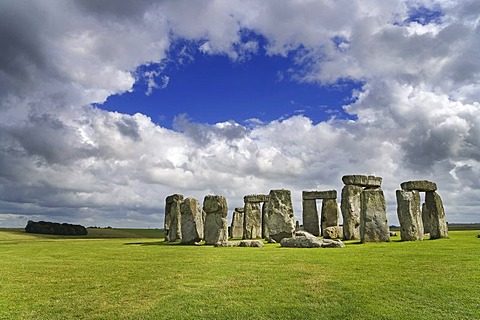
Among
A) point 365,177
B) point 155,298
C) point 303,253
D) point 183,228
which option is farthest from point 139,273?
point 365,177

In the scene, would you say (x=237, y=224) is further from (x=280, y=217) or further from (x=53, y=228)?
(x=53, y=228)

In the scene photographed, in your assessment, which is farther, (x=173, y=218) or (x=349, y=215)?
(x=173, y=218)

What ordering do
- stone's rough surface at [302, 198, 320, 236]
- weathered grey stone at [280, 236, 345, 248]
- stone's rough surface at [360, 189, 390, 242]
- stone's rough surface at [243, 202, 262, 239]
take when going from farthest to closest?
1. stone's rough surface at [243, 202, 262, 239]
2. stone's rough surface at [302, 198, 320, 236]
3. stone's rough surface at [360, 189, 390, 242]
4. weathered grey stone at [280, 236, 345, 248]

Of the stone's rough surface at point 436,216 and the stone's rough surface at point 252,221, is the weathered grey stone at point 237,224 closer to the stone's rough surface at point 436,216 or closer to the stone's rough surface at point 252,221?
the stone's rough surface at point 252,221

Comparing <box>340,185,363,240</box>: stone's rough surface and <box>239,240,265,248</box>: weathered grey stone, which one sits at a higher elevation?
<box>340,185,363,240</box>: stone's rough surface

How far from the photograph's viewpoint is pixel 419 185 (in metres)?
24.2

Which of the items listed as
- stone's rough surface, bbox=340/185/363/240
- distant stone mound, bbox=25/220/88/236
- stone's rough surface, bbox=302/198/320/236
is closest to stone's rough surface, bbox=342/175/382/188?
stone's rough surface, bbox=340/185/363/240

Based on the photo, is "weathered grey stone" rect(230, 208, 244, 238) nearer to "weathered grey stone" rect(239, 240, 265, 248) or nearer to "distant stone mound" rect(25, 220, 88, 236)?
"weathered grey stone" rect(239, 240, 265, 248)

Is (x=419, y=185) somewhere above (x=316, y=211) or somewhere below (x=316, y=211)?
above

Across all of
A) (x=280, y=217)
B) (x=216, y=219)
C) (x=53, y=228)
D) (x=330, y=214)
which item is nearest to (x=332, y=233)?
Result: (x=330, y=214)

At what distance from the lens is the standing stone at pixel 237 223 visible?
39.9m

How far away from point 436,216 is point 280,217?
29.7ft

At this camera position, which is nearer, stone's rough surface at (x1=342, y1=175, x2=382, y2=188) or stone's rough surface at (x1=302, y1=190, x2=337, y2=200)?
stone's rough surface at (x1=342, y1=175, x2=382, y2=188)

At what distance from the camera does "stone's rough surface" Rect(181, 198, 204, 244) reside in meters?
26.3
